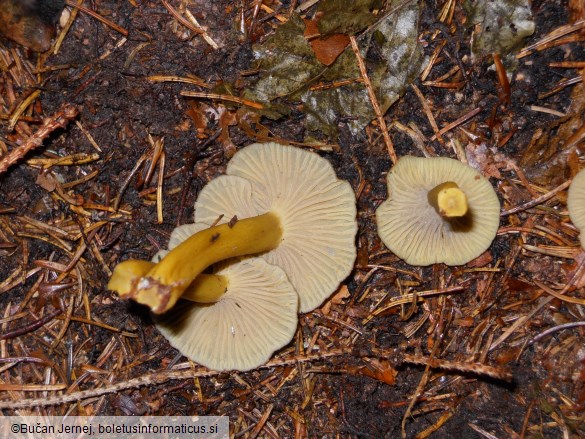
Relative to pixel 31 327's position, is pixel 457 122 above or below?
below

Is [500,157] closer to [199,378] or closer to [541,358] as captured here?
[541,358]

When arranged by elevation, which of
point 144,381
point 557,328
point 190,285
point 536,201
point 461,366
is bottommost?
point 557,328

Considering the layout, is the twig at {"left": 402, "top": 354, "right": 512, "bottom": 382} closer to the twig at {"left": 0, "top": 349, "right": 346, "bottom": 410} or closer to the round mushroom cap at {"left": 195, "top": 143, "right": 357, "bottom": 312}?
the twig at {"left": 0, "top": 349, "right": 346, "bottom": 410}

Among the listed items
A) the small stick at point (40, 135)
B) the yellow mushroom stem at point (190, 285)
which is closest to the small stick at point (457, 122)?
the yellow mushroom stem at point (190, 285)

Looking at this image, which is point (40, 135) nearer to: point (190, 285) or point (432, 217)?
point (190, 285)

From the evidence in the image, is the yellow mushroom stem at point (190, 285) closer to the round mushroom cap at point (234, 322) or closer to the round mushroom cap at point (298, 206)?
the round mushroom cap at point (234, 322)

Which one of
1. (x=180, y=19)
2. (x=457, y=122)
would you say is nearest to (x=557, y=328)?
(x=457, y=122)

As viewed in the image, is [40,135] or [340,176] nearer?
[40,135]
